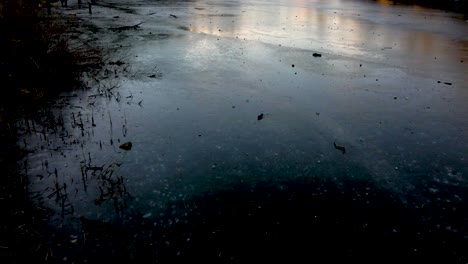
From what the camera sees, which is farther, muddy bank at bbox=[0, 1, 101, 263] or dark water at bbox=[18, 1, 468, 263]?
dark water at bbox=[18, 1, 468, 263]

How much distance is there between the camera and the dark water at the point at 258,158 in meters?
4.29

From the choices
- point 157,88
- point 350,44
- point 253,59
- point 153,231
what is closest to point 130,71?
point 157,88

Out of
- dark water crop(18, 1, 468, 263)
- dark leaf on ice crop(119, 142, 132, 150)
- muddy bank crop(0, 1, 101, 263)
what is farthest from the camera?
dark leaf on ice crop(119, 142, 132, 150)

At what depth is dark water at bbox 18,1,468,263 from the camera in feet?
14.1

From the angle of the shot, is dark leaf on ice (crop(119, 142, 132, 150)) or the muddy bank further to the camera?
dark leaf on ice (crop(119, 142, 132, 150))

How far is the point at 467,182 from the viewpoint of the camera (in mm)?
5504

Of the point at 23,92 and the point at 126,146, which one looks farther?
the point at 23,92

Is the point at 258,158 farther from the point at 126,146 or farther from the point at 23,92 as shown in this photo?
the point at 23,92

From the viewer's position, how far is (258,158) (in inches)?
241

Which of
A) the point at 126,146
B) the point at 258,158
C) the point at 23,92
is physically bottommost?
the point at 258,158

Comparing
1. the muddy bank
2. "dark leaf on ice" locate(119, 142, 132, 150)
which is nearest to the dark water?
"dark leaf on ice" locate(119, 142, 132, 150)

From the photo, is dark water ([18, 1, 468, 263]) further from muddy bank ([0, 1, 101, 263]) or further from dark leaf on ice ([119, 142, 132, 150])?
muddy bank ([0, 1, 101, 263])

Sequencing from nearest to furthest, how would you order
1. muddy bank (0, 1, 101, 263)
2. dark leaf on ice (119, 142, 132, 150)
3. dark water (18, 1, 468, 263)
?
muddy bank (0, 1, 101, 263) < dark water (18, 1, 468, 263) < dark leaf on ice (119, 142, 132, 150)

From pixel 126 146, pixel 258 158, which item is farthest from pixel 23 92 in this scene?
pixel 258 158
